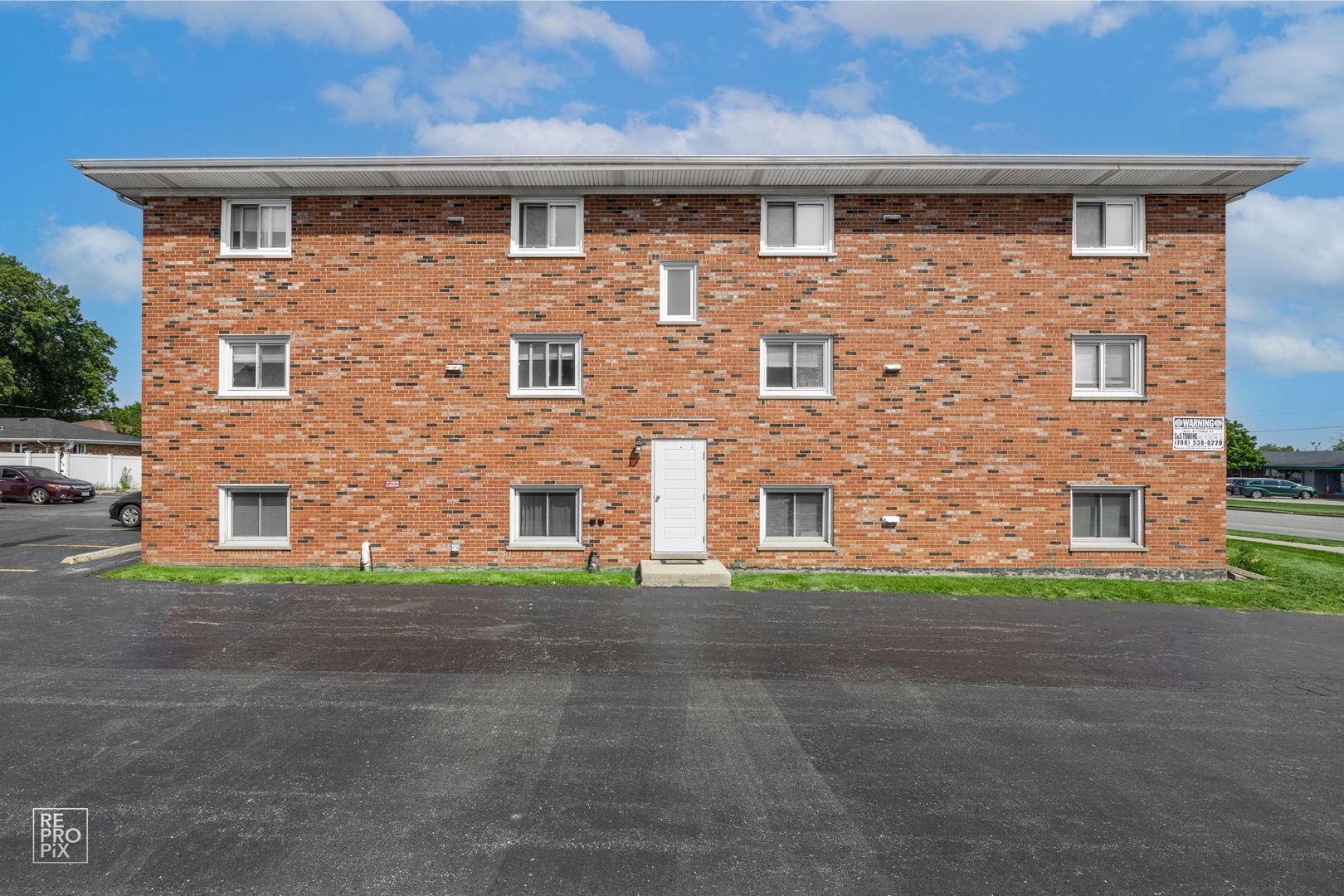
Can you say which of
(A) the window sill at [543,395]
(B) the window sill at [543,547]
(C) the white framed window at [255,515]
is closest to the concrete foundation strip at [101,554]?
(C) the white framed window at [255,515]

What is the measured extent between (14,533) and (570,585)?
16.4 meters

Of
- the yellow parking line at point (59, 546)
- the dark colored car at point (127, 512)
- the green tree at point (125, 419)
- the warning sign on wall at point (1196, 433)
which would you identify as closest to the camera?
the warning sign on wall at point (1196, 433)

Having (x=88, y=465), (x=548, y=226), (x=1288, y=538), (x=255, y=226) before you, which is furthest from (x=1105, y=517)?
(x=88, y=465)

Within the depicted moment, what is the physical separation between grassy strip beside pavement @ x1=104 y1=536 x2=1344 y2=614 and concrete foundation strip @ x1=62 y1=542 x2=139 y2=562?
1554 mm

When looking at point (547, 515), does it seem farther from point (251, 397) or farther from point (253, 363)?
point (253, 363)

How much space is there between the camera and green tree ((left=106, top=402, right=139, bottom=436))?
7756 centimetres

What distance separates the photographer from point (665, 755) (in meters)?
5.17

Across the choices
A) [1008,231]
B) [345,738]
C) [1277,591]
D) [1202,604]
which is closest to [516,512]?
[345,738]

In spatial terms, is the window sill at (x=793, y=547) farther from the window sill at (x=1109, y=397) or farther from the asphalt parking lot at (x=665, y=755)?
the window sill at (x=1109, y=397)

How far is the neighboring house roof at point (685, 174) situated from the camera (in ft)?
39.4

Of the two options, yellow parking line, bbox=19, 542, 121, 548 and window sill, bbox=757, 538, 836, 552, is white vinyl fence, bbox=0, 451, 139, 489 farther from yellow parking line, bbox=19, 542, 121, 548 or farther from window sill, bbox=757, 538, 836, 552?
window sill, bbox=757, 538, 836, 552

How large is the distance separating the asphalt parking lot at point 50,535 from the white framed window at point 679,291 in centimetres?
1180

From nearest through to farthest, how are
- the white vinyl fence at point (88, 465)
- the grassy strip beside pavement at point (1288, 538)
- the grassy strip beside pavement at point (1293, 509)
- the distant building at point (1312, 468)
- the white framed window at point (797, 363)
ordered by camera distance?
the white framed window at point (797, 363)
the grassy strip beside pavement at point (1288, 538)
the grassy strip beside pavement at point (1293, 509)
the white vinyl fence at point (88, 465)
the distant building at point (1312, 468)

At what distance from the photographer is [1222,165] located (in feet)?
39.3
